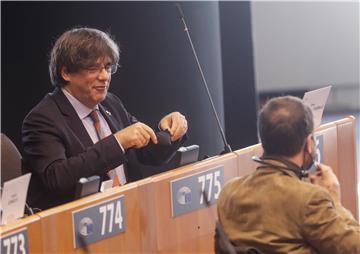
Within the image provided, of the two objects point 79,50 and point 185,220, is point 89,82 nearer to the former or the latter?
point 79,50

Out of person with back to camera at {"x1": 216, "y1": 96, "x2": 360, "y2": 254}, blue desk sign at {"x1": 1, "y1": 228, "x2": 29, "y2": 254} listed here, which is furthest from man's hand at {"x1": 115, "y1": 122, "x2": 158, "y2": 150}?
blue desk sign at {"x1": 1, "y1": 228, "x2": 29, "y2": 254}

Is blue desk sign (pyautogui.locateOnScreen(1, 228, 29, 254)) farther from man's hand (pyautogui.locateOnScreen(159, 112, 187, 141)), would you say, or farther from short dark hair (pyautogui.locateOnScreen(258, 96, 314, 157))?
man's hand (pyautogui.locateOnScreen(159, 112, 187, 141))

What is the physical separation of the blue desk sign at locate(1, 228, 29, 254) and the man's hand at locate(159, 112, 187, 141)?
3.03 feet

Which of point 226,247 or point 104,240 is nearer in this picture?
point 226,247

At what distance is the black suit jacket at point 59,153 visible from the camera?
2.36 metres

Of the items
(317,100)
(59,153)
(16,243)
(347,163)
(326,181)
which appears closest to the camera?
(16,243)

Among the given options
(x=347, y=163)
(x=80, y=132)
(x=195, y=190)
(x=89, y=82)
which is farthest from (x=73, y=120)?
(x=347, y=163)

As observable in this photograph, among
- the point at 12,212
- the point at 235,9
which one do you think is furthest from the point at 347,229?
the point at 235,9

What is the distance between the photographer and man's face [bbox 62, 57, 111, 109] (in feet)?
8.47

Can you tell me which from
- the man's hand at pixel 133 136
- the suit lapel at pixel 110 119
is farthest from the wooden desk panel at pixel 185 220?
the suit lapel at pixel 110 119

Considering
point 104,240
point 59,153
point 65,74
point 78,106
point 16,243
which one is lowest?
point 104,240

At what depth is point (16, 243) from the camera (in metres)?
1.89

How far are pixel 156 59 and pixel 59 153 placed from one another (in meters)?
1.86

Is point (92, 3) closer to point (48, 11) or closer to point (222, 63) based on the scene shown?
point (48, 11)
